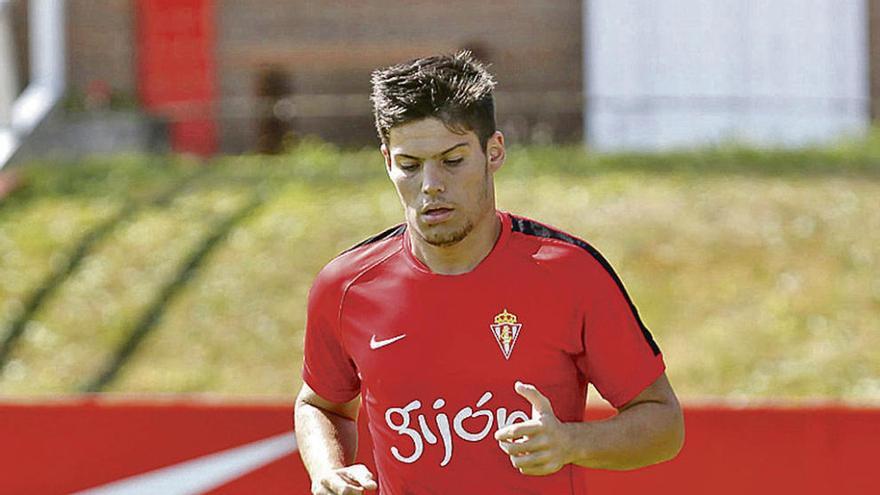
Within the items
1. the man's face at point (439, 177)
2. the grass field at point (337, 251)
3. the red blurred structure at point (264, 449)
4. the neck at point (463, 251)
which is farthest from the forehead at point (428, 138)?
the grass field at point (337, 251)

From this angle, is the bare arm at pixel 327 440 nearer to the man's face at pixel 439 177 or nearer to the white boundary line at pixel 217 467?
the man's face at pixel 439 177

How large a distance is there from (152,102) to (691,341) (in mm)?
7877

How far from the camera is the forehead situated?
11.7 ft

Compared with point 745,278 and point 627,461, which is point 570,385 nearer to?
point 627,461

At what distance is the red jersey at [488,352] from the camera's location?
12.0ft

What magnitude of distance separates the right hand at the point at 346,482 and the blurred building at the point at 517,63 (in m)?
12.3

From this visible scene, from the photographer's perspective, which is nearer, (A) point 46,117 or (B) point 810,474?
(B) point 810,474

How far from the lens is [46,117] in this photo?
1548 centimetres

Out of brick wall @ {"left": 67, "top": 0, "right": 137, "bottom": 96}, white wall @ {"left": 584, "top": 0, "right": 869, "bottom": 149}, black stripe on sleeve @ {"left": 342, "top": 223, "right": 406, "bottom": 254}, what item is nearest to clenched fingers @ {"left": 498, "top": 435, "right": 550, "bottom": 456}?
black stripe on sleeve @ {"left": 342, "top": 223, "right": 406, "bottom": 254}

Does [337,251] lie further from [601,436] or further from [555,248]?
[601,436]

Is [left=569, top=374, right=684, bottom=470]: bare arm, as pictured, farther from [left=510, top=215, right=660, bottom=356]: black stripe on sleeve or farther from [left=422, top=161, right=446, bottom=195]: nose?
[left=422, top=161, right=446, bottom=195]: nose

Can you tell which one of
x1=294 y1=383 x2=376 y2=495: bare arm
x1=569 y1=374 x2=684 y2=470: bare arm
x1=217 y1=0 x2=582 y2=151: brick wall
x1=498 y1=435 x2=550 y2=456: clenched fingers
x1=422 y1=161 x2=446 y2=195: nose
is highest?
x1=422 y1=161 x2=446 y2=195: nose

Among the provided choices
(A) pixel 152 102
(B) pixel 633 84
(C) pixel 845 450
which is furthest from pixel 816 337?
(A) pixel 152 102

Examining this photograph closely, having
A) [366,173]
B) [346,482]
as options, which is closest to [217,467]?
[346,482]
